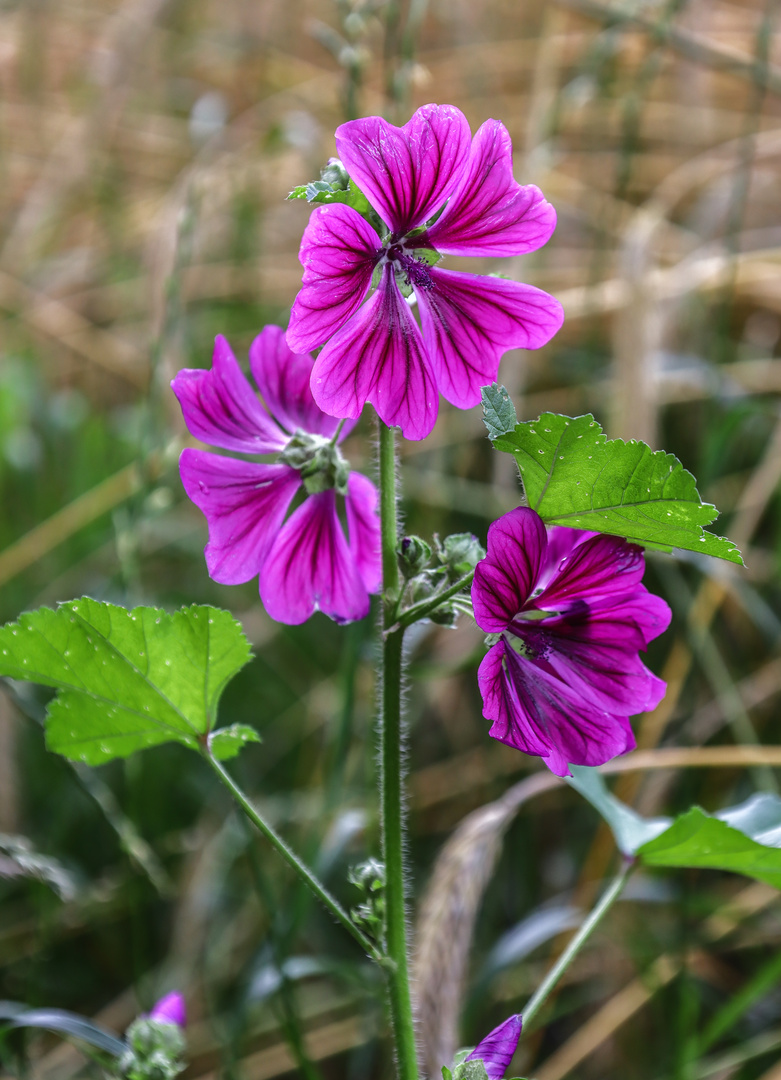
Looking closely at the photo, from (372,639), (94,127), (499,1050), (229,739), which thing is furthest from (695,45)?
(499,1050)

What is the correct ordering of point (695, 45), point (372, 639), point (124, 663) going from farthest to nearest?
point (695, 45)
point (372, 639)
point (124, 663)

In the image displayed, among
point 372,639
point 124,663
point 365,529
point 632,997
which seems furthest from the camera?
point 372,639

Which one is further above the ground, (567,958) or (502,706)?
(502,706)

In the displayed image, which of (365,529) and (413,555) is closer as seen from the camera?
(413,555)

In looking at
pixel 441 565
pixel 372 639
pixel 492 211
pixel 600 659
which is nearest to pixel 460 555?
pixel 441 565

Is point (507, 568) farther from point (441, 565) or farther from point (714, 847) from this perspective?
point (714, 847)

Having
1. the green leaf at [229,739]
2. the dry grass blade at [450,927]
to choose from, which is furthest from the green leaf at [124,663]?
the dry grass blade at [450,927]

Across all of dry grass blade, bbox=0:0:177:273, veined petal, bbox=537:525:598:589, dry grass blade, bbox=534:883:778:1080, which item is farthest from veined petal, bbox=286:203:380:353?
dry grass blade, bbox=0:0:177:273

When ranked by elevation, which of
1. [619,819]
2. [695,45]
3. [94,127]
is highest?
[695,45]
